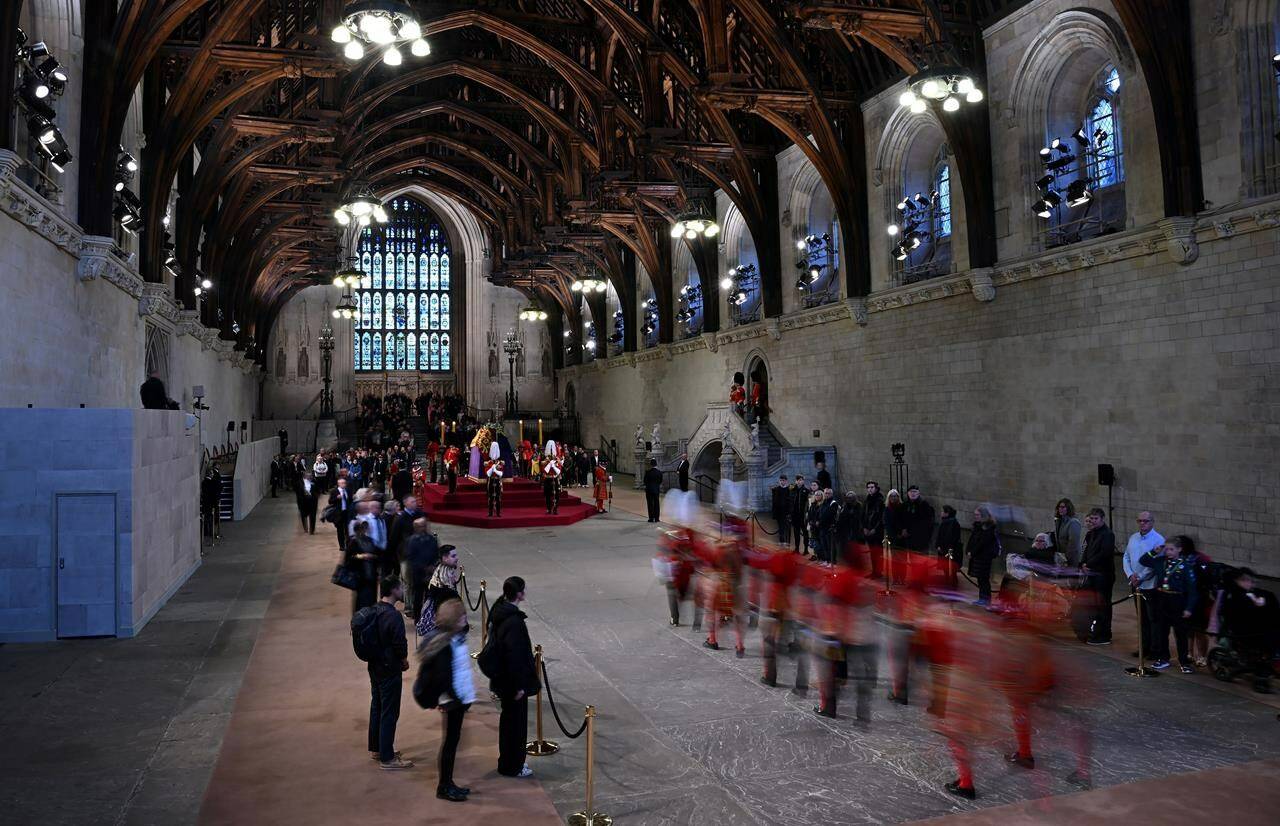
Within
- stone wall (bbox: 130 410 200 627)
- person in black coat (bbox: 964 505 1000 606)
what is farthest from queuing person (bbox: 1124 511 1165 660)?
stone wall (bbox: 130 410 200 627)

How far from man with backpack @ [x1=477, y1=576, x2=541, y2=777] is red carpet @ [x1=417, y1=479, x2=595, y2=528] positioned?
583 inches

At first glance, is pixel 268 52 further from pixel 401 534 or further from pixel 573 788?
pixel 573 788

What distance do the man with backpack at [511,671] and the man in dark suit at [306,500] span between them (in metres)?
14.5

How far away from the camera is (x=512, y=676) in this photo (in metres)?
5.63

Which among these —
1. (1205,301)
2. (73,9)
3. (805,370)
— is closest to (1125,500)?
(1205,301)

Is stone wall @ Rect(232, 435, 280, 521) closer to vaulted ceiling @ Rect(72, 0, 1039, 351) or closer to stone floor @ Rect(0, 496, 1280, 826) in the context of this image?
vaulted ceiling @ Rect(72, 0, 1039, 351)

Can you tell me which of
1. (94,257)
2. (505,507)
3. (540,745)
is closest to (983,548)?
(540,745)

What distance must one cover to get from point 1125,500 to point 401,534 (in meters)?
11.9

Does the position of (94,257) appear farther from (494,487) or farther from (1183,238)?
(1183,238)

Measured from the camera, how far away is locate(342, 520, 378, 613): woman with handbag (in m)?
8.91

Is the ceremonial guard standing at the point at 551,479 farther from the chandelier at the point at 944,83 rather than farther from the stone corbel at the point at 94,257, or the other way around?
the chandelier at the point at 944,83

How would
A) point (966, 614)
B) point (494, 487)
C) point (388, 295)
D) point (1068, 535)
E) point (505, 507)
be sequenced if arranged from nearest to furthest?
point (966, 614)
point (1068, 535)
point (494, 487)
point (505, 507)
point (388, 295)

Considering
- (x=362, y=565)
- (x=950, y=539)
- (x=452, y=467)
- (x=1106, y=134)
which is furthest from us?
(x=452, y=467)

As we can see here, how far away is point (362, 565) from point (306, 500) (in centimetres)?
1113
